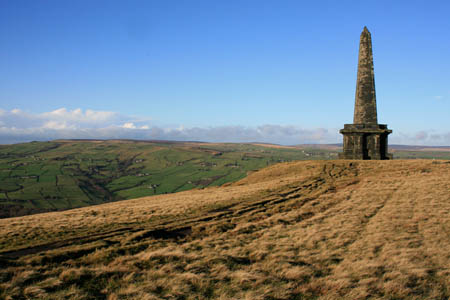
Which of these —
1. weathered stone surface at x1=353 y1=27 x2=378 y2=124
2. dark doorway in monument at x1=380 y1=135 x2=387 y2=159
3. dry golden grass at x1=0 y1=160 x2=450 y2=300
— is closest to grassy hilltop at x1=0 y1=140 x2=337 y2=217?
dry golden grass at x1=0 y1=160 x2=450 y2=300

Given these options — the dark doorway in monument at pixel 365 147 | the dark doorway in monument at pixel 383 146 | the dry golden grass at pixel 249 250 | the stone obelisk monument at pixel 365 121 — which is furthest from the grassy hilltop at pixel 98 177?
the dark doorway in monument at pixel 383 146

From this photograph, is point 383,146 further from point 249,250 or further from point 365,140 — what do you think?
point 249,250

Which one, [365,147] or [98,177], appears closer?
[365,147]

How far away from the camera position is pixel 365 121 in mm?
32594

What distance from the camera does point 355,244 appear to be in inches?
470

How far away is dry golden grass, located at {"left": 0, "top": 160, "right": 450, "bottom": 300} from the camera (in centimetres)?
795

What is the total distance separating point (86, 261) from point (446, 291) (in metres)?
10.3

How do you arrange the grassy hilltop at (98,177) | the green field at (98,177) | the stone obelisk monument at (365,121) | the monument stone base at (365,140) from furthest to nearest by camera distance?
the grassy hilltop at (98,177), the green field at (98,177), the stone obelisk monument at (365,121), the monument stone base at (365,140)

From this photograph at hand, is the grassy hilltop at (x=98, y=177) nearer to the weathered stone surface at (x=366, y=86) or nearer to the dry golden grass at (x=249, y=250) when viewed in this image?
the dry golden grass at (x=249, y=250)

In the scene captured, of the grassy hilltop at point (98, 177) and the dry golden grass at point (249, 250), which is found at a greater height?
the dry golden grass at point (249, 250)

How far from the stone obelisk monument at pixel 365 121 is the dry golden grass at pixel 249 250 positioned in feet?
38.0

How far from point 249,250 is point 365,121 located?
26.3 m

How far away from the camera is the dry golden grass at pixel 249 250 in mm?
7945

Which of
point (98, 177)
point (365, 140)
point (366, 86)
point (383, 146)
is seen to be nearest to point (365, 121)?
point (365, 140)
